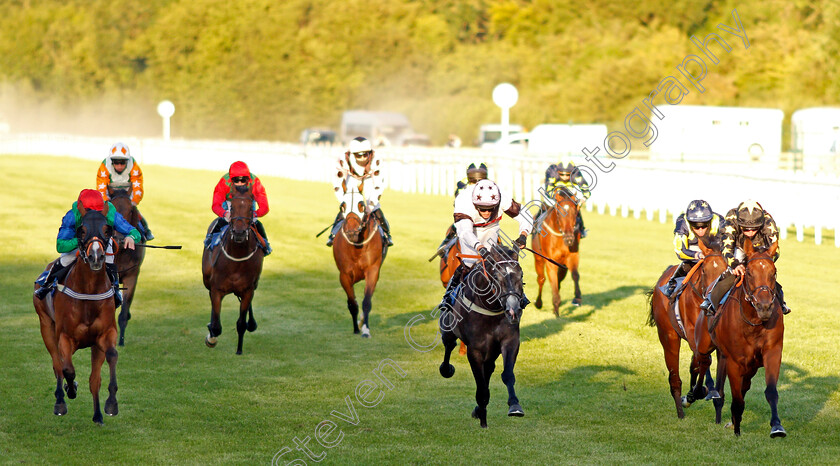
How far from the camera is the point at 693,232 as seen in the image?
32.9 ft

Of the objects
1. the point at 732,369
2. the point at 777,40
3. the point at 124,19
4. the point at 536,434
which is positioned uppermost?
the point at 124,19

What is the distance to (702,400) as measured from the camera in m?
10.7

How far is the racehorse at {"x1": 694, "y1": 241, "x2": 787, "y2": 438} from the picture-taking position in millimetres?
8375

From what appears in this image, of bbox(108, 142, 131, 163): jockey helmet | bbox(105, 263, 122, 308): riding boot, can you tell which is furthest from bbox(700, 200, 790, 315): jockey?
bbox(108, 142, 131, 163): jockey helmet

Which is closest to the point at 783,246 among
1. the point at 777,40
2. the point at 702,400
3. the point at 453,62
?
the point at 702,400

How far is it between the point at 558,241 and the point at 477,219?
6039 millimetres

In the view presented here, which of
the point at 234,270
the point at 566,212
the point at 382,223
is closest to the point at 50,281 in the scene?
the point at 234,270

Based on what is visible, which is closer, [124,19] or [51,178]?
[51,178]

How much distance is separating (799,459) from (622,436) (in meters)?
1.42

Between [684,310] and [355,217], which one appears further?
[355,217]

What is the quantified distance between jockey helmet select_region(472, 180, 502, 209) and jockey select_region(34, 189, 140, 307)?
309 cm

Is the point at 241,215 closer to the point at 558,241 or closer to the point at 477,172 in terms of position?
the point at 477,172

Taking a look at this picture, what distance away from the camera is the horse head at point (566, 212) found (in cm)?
1524

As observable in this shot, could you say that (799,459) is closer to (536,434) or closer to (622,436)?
(622,436)
